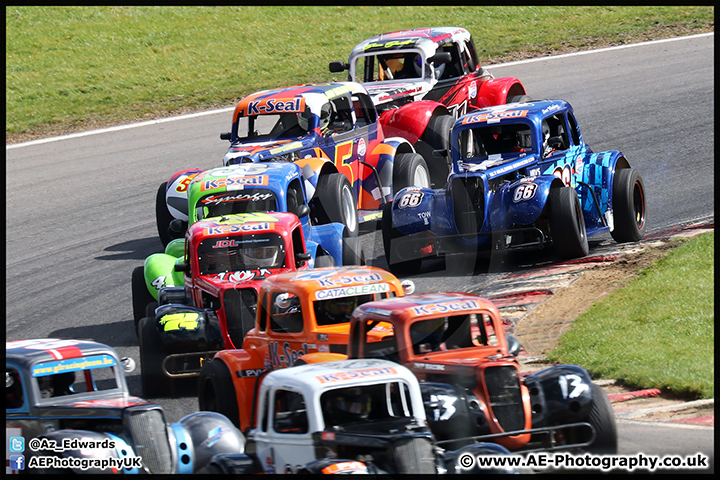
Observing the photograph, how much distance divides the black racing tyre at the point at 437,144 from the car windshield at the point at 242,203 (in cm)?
491

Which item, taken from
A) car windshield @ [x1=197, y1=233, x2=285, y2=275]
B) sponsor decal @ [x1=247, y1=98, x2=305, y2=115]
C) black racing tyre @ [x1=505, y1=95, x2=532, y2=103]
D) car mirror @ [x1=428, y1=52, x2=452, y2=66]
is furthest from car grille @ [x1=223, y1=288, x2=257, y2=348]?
black racing tyre @ [x1=505, y1=95, x2=532, y2=103]

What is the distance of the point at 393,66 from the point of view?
759 inches

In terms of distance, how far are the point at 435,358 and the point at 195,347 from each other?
3.11 metres

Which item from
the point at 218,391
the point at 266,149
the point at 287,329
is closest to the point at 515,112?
the point at 266,149

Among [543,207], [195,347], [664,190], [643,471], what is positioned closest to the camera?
[643,471]

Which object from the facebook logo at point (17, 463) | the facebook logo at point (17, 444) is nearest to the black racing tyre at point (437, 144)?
the facebook logo at point (17, 444)

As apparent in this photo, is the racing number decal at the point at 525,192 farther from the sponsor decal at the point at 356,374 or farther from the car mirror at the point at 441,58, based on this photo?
the sponsor decal at the point at 356,374

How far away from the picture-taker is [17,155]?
2339 centimetres

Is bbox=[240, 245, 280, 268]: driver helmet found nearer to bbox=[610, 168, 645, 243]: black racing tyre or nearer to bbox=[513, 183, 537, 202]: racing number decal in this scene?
bbox=[513, 183, 537, 202]: racing number decal

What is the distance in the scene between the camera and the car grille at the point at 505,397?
792cm

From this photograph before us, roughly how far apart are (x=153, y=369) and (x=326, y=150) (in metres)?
6.06

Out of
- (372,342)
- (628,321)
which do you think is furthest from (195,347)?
(628,321)

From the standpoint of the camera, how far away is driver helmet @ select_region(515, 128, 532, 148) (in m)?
14.4

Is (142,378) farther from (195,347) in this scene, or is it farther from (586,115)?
(586,115)
